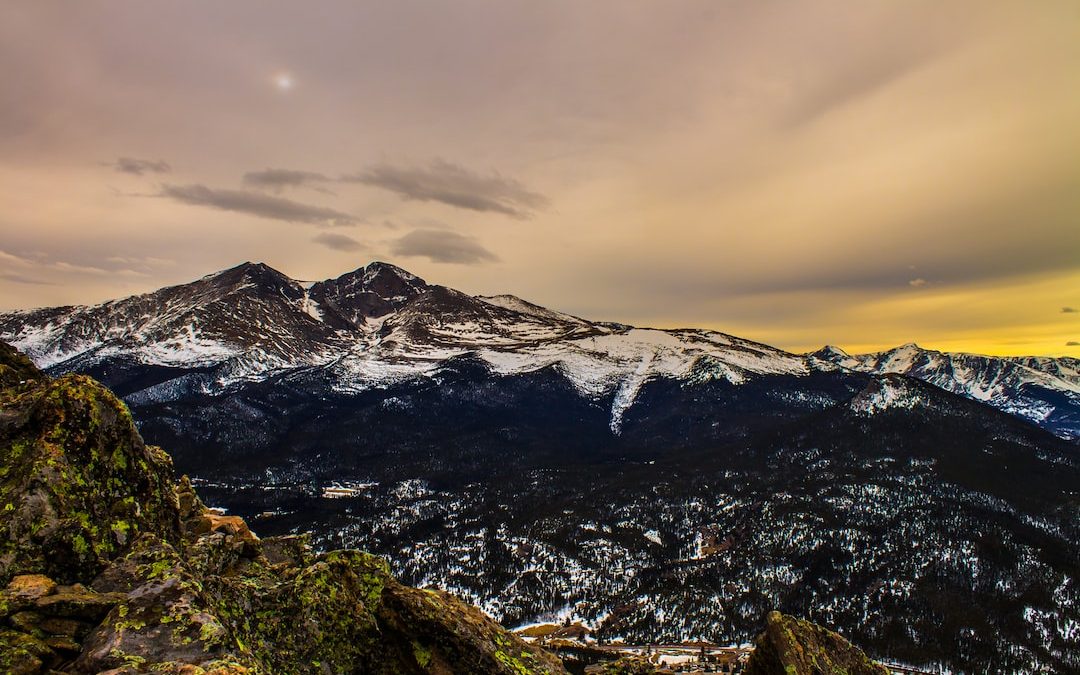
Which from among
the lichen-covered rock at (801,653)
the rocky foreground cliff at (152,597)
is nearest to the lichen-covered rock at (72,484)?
the rocky foreground cliff at (152,597)

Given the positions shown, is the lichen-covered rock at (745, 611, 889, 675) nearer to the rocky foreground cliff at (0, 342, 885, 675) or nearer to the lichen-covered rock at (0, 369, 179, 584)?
the rocky foreground cliff at (0, 342, 885, 675)

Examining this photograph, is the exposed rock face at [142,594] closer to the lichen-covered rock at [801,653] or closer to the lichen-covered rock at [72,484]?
the lichen-covered rock at [72,484]

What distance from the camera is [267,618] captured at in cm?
1673

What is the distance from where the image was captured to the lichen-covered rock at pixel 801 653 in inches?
800

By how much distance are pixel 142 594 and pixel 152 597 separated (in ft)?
1.01

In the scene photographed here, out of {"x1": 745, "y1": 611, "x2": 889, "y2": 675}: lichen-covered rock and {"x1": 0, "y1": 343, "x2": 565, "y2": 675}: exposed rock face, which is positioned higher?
{"x1": 0, "y1": 343, "x2": 565, "y2": 675}: exposed rock face

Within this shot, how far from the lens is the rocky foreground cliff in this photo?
38.4 ft

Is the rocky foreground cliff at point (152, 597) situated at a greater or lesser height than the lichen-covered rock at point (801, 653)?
greater

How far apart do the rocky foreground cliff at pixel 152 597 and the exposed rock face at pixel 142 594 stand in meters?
0.03

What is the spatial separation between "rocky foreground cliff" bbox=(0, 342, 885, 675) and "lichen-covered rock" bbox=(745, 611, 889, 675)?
0.20 feet

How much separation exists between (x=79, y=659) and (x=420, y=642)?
26.2ft

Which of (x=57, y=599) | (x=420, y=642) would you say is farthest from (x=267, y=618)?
(x=57, y=599)

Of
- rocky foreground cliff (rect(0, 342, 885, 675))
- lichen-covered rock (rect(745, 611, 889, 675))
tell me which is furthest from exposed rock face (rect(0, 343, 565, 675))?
lichen-covered rock (rect(745, 611, 889, 675))

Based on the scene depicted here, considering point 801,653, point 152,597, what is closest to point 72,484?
point 152,597
